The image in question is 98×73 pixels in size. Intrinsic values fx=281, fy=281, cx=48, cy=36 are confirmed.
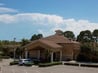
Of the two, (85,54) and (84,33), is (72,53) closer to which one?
(85,54)

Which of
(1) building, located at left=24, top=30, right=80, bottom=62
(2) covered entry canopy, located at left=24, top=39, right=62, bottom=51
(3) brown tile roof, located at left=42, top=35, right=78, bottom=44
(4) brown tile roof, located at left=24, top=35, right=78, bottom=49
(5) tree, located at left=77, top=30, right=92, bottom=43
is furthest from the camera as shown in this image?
(5) tree, located at left=77, top=30, right=92, bottom=43

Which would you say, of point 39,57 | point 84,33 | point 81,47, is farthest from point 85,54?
point 84,33

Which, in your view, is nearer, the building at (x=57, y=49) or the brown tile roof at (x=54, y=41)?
the building at (x=57, y=49)

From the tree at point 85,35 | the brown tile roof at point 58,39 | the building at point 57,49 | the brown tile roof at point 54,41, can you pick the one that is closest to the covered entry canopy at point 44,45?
the building at point 57,49

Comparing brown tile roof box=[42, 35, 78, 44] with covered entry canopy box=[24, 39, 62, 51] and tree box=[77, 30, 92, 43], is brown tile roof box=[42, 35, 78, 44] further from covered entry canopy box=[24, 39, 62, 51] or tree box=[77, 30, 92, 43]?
tree box=[77, 30, 92, 43]

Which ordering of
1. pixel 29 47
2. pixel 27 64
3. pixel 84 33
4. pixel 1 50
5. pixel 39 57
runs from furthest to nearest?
pixel 84 33 → pixel 1 50 → pixel 39 57 → pixel 29 47 → pixel 27 64

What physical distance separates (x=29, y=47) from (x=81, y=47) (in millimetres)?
12988

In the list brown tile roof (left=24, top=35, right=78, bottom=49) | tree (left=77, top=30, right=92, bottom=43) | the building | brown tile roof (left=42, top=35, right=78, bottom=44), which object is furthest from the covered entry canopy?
tree (left=77, top=30, right=92, bottom=43)

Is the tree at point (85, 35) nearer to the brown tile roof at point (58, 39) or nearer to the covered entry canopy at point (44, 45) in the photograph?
the brown tile roof at point (58, 39)

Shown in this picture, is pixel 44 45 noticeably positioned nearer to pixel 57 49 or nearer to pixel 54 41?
pixel 57 49

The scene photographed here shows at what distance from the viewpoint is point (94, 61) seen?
65750mm

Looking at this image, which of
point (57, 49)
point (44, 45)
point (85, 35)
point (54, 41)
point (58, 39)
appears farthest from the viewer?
point (85, 35)

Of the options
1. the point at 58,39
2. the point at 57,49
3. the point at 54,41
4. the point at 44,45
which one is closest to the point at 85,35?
the point at 58,39

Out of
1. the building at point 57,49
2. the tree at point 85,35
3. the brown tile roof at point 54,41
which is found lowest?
the building at point 57,49
